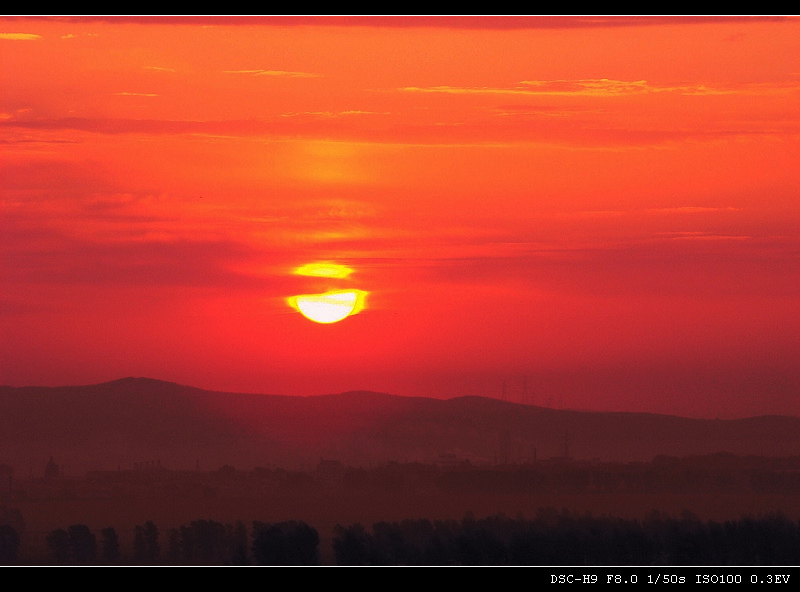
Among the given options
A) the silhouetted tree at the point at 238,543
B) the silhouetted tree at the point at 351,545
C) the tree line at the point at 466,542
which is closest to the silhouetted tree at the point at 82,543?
the tree line at the point at 466,542

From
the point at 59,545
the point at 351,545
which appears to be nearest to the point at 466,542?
the point at 351,545

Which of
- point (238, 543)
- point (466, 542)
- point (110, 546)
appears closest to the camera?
point (238, 543)

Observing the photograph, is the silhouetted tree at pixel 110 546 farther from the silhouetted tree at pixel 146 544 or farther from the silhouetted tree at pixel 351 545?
the silhouetted tree at pixel 351 545

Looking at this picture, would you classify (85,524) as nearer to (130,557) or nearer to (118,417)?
(130,557)

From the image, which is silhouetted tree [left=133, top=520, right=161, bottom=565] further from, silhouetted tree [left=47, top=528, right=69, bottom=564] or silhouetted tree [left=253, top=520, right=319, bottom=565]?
silhouetted tree [left=253, top=520, right=319, bottom=565]

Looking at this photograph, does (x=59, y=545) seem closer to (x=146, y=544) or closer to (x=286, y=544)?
(x=146, y=544)

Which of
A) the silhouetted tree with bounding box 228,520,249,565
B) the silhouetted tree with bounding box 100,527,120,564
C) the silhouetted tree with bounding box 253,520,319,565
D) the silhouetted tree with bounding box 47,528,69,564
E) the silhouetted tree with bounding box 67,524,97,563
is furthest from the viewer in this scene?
the silhouetted tree with bounding box 47,528,69,564

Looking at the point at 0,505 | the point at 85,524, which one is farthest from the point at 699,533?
the point at 0,505

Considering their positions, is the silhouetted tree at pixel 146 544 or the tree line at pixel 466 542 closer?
the tree line at pixel 466 542

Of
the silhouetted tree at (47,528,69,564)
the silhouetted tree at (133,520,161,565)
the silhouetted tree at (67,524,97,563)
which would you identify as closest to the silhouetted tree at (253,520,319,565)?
the silhouetted tree at (133,520,161,565)

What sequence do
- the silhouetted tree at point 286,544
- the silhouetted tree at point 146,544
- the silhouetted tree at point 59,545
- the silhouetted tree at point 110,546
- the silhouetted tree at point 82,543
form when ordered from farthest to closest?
the silhouetted tree at point 146,544, the silhouetted tree at point 59,545, the silhouetted tree at point 110,546, the silhouetted tree at point 82,543, the silhouetted tree at point 286,544
